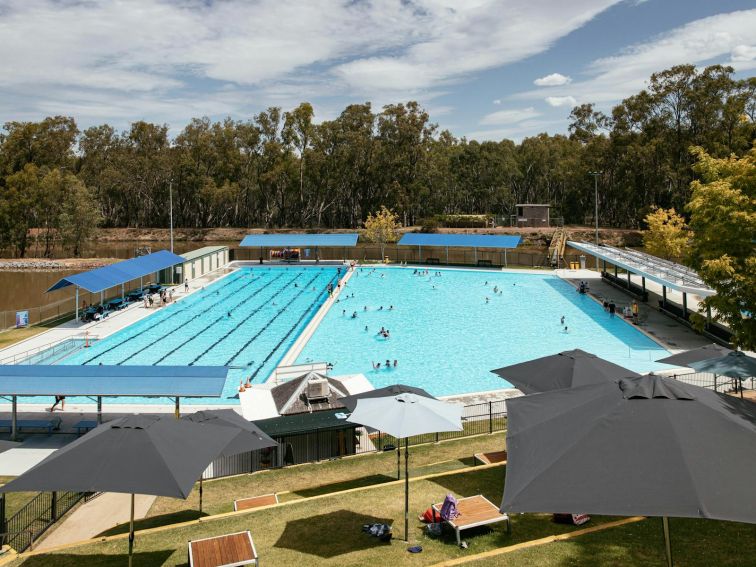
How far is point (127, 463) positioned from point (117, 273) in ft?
94.8

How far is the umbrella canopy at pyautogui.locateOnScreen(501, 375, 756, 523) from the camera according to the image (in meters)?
4.32

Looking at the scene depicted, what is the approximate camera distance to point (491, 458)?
10930mm

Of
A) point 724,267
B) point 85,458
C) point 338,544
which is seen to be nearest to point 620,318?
point 724,267

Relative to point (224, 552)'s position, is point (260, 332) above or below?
below

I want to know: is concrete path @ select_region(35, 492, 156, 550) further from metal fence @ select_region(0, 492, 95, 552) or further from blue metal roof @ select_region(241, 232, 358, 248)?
blue metal roof @ select_region(241, 232, 358, 248)

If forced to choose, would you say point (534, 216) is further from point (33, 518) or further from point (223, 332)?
point (33, 518)

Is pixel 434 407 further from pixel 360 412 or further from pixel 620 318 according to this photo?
pixel 620 318

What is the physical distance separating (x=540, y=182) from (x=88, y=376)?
Result: 286 feet

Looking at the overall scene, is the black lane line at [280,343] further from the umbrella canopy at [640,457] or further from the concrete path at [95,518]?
the umbrella canopy at [640,457]

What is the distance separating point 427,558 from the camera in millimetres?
7012

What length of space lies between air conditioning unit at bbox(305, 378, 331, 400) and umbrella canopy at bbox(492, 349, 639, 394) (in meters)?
6.22

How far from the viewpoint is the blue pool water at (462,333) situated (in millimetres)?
23094

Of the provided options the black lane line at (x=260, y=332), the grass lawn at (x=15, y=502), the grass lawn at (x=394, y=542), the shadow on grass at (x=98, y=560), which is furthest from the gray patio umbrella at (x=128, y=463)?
the black lane line at (x=260, y=332)

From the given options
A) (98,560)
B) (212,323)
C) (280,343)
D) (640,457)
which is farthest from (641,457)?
(212,323)
